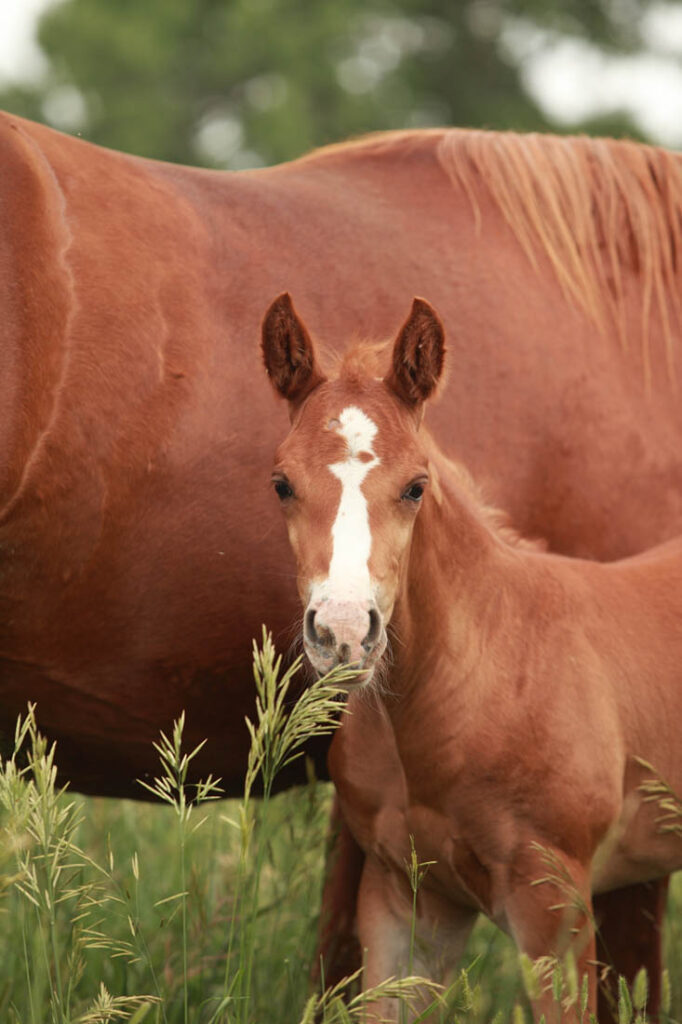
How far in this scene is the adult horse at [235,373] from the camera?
2.99 meters

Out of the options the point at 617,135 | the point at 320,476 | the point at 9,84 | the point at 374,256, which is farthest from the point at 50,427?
the point at 9,84

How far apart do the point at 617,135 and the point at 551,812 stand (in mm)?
15174

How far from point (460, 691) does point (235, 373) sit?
3.03ft

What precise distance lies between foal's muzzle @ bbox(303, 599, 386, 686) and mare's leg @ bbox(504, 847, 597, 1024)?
617 millimetres

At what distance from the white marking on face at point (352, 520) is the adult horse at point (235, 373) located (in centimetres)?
58

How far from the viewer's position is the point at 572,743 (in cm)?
281

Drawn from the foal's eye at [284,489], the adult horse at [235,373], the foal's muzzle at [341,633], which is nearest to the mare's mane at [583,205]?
the adult horse at [235,373]

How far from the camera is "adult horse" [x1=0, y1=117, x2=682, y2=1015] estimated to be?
9.80 feet

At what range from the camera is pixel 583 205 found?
12.1ft

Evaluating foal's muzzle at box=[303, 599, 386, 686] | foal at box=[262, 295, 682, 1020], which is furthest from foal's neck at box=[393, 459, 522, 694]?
foal's muzzle at box=[303, 599, 386, 686]

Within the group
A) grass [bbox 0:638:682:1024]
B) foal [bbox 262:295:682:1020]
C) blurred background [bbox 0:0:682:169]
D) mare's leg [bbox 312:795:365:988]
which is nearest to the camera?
grass [bbox 0:638:682:1024]

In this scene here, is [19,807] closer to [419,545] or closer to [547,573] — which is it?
[419,545]

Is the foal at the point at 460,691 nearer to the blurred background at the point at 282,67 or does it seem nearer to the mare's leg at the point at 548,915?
the mare's leg at the point at 548,915

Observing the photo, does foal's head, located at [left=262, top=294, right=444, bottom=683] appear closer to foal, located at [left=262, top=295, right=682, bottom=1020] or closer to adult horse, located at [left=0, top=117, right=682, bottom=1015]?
foal, located at [left=262, top=295, right=682, bottom=1020]
